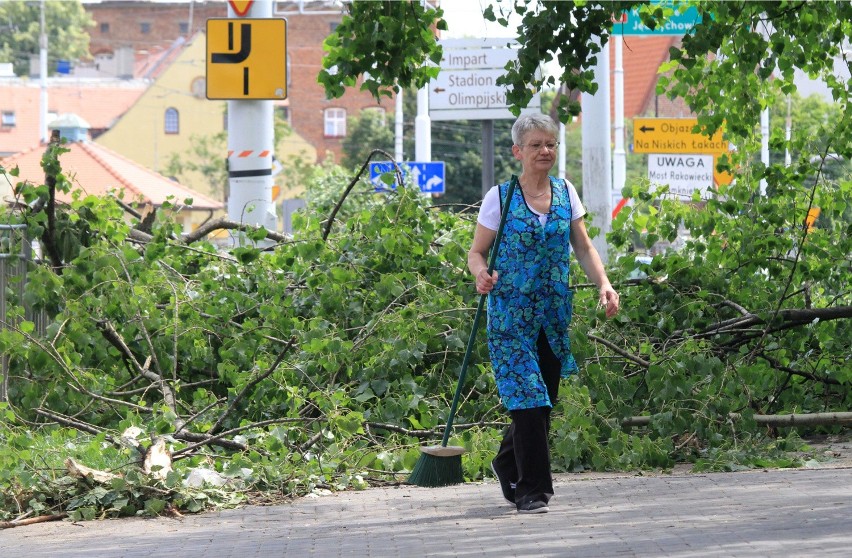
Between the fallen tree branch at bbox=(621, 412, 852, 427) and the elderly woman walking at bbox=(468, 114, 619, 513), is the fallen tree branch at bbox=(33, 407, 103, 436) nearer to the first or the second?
the elderly woman walking at bbox=(468, 114, 619, 513)

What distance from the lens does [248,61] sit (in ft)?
40.1

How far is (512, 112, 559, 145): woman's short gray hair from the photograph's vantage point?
22.2ft

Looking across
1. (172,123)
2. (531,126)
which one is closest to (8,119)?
(172,123)

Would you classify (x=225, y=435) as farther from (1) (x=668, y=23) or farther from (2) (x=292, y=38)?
(2) (x=292, y=38)

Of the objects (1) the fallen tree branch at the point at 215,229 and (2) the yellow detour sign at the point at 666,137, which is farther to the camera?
(2) the yellow detour sign at the point at 666,137

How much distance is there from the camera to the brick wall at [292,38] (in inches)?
3888

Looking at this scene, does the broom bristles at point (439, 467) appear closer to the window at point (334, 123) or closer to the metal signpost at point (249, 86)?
the metal signpost at point (249, 86)

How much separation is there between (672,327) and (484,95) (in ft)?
29.5

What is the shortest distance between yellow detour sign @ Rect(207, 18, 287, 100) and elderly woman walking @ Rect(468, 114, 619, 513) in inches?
223

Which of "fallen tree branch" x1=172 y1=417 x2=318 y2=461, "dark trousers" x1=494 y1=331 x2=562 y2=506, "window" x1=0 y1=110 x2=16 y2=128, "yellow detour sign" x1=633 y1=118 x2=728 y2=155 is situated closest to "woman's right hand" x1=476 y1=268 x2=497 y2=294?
"dark trousers" x1=494 y1=331 x2=562 y2=506

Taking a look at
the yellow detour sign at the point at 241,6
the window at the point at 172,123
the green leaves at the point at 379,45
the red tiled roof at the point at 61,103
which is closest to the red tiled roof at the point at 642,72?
the window at the point at 172,123

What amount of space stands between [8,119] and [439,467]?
111 meters

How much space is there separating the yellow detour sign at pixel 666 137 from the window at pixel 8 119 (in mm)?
93906

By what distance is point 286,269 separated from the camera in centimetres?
1076
